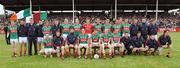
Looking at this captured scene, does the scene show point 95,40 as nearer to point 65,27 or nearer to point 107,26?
point 107,26

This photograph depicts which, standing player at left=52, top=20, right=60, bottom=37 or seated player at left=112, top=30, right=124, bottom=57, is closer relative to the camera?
seated player at left=112, top=30, right=124, bottom=57

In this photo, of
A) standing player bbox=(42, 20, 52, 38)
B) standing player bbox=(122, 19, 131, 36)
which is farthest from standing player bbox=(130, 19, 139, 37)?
standing player bbox=(42, 20, 52, 38)

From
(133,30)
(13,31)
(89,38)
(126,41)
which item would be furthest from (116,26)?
(13,31)

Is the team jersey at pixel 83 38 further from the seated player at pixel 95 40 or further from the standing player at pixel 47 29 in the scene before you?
the standing player at pixel 47 29

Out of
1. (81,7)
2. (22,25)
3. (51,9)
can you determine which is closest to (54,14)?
(51,9)

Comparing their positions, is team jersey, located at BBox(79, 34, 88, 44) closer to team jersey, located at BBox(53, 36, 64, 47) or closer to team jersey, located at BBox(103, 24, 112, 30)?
team jersey, located at BBox(53, 36, 64, 47)

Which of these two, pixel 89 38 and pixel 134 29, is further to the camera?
pixel 134 29

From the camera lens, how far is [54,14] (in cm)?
5541

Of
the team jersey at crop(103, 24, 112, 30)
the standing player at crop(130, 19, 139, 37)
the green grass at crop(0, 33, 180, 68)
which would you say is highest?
the team jersey at crop(103, 24, 112, 30)

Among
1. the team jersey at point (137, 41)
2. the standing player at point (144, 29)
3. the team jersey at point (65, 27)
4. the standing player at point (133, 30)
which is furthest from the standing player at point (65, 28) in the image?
the standing player at point (144, 29)

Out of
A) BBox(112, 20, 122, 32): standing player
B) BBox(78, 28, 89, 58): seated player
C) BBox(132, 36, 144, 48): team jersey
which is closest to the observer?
BBox(78, 28, 89, 58): seated player

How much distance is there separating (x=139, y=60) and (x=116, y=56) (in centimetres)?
144

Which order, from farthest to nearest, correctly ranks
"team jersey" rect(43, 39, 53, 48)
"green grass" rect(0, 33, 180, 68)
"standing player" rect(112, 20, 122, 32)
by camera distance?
"standing player" rect(112, 20, 122, 32), "team jersey" rect(43, 39, 53, 48), "green grass" rect(0, 33, 180, 68)

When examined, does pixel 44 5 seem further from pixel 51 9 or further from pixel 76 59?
pixel 76 59
